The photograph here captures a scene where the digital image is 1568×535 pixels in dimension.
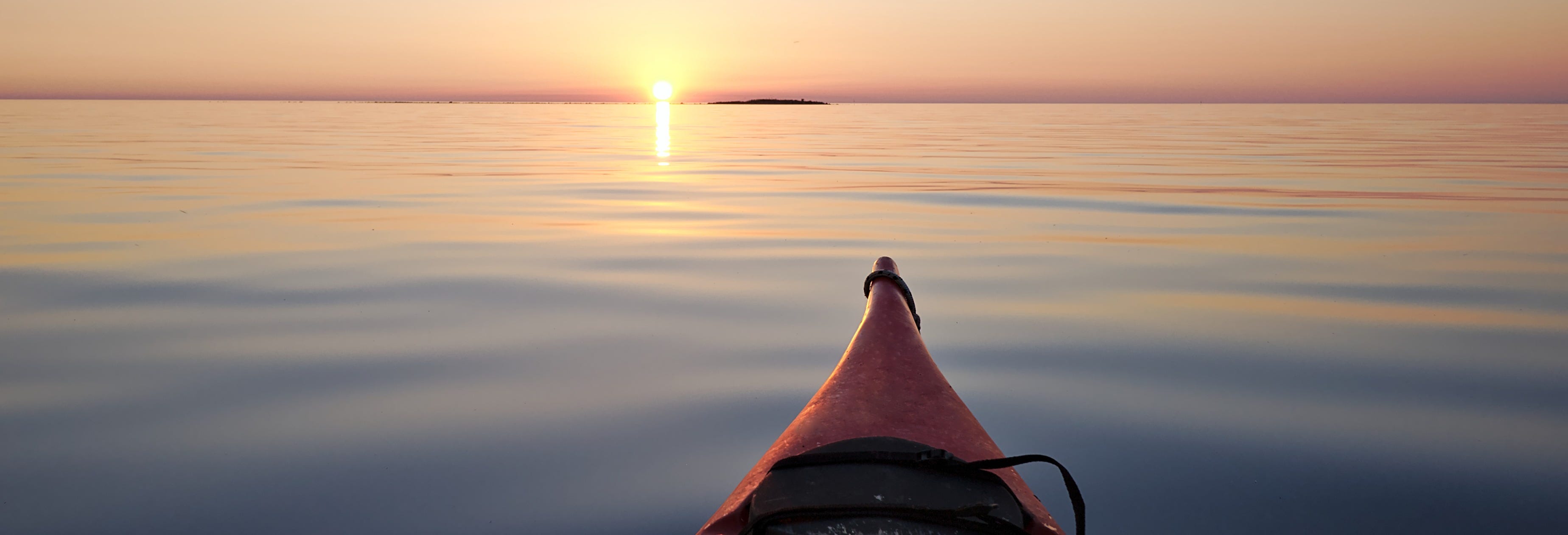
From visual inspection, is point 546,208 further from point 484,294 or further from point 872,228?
point 484,294

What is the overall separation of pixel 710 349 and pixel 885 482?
9.55 feet

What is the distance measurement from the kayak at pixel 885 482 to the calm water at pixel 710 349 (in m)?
0.76

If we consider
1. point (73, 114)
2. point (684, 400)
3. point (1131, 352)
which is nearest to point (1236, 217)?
point (1131, 352)

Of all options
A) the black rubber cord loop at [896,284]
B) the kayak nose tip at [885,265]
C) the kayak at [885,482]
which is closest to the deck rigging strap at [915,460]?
the kayak at [885,482]

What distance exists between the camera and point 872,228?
340 inches

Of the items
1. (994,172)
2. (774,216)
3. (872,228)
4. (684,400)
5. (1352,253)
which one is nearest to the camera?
(684,400)

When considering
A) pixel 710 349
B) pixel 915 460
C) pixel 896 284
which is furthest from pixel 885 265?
pixel 915 460

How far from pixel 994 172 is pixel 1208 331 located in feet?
34.1

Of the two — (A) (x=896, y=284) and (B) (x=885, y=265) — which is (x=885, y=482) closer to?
(A) (x=896, y=284)

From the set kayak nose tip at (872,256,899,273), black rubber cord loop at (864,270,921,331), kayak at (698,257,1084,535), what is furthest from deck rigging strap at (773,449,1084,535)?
kayak nose tip at (872,256,899,273)

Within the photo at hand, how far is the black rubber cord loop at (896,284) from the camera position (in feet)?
10.2

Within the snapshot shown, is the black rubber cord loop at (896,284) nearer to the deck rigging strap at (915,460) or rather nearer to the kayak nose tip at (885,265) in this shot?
the kayak nose tip at (885,265)

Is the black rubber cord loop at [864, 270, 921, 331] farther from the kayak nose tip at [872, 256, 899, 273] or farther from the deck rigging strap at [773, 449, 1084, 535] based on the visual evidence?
the deck rigging strap at [773, 449, 1084, 535]

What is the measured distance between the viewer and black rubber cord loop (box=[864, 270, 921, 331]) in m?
A: 3.12
